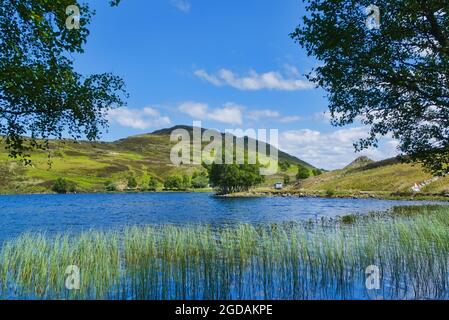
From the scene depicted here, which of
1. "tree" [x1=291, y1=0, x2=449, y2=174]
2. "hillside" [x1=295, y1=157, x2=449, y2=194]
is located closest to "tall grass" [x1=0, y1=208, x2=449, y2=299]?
"tree" [x1=291, y1=0, x2=449, y2=174]

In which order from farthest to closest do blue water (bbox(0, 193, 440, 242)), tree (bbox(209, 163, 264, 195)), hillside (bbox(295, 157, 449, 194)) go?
tree (bbox(209, 163, 264, 195)), hillside (bbox(295, 157, 449, 194)), blue water (bbox(0, 193, 440, 242))

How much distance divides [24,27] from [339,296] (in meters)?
15.6

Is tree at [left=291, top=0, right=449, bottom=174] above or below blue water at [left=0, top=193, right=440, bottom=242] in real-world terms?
above

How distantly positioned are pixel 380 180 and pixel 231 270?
132150 mm

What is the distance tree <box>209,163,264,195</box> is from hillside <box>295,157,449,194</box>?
23.4 metres

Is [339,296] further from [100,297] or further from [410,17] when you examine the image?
[410,17]

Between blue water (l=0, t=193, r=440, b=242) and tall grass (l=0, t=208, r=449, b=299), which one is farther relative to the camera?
blue water (l=0, t=193, r=440, b=242)

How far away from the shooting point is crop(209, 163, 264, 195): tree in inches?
6216

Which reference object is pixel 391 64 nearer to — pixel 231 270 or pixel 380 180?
pixel 231 270

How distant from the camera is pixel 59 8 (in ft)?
45.7

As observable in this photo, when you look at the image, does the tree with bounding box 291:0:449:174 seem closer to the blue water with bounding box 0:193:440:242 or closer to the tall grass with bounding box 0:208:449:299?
the tall grass with bounding box 0:208:449:299

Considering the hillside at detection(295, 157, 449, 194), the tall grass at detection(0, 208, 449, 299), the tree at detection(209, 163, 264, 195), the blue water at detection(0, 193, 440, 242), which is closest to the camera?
the tall grass at detection(0, 208, 449, 299)

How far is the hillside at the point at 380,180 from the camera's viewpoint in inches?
4443
